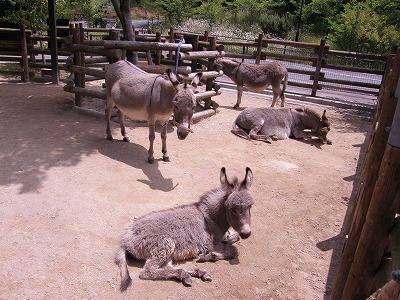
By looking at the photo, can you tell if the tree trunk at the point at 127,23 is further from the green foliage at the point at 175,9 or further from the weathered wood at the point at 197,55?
the green foliage at the point at 175,9

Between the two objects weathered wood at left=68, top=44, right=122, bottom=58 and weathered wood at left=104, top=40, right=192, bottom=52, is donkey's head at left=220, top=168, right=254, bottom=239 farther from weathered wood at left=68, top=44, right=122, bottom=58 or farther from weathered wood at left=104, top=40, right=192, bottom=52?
weathered wood at left=68, top=44, right=122, bottom=58

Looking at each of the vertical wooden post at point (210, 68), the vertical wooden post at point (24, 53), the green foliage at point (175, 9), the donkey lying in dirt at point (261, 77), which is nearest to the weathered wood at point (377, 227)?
the vertical wooden post at point (210, 68)

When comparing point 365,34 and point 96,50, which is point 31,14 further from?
point 365,34

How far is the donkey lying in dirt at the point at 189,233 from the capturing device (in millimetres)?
3611

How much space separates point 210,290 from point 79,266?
1.30 metres

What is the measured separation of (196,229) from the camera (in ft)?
13.2

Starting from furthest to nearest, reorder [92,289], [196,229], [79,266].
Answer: [196,229], [79,266], [92,289]

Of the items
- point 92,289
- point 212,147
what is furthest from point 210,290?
point 212,147

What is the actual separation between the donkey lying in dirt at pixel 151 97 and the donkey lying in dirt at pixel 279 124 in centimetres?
223

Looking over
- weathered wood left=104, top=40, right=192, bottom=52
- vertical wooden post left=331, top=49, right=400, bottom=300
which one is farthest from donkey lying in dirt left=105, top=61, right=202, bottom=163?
vertical wooden post left=331, top=49, right=400, bottom=300

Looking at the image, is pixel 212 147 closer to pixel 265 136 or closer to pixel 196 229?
pixel 265 136

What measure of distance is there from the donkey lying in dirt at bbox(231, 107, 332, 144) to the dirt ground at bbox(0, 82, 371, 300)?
11.1 inches

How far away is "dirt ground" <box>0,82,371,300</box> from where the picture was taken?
3516 millimetres

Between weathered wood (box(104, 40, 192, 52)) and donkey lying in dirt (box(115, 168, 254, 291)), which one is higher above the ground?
weathered wood (box(104, 40, 192, 52))
